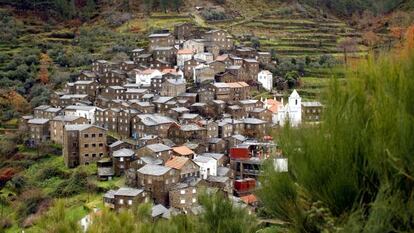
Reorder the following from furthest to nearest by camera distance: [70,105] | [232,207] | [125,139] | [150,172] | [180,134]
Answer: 1. [70,105]
2. [125,139]
3. [180,134]
4. [150,172]
5. [232,207]

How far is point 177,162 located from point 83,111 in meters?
10.8

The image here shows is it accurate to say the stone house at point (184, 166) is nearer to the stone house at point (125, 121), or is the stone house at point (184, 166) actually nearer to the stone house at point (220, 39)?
the stone house at point (125, 121)

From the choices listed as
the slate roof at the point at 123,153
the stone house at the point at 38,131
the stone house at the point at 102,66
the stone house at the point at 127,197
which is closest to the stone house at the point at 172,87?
the stone house at the point at 102,66

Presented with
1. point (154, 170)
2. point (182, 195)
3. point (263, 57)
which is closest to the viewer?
point (182, 195)

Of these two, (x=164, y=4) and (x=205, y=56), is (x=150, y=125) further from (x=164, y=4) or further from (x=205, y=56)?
(x=164, y=4)

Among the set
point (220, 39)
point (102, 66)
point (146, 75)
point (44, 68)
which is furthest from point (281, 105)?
point (44, 68)

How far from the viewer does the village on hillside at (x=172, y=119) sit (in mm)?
23891

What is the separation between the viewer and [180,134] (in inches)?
1144

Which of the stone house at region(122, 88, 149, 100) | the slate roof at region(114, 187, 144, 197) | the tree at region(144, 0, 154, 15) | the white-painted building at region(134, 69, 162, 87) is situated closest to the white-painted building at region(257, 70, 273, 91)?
the white-painted building at region(134, 69, 162, 87)

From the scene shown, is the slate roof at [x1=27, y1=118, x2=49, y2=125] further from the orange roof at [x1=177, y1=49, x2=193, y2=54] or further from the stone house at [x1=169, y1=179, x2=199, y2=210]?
the stone house at [x1=169, y1=179, x2=199, y2=210]

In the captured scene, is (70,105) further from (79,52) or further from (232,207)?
(232,207)

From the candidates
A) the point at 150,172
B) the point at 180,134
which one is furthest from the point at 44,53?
the point at 150,172

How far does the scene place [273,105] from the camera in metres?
33.5

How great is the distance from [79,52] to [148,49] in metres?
6.58
